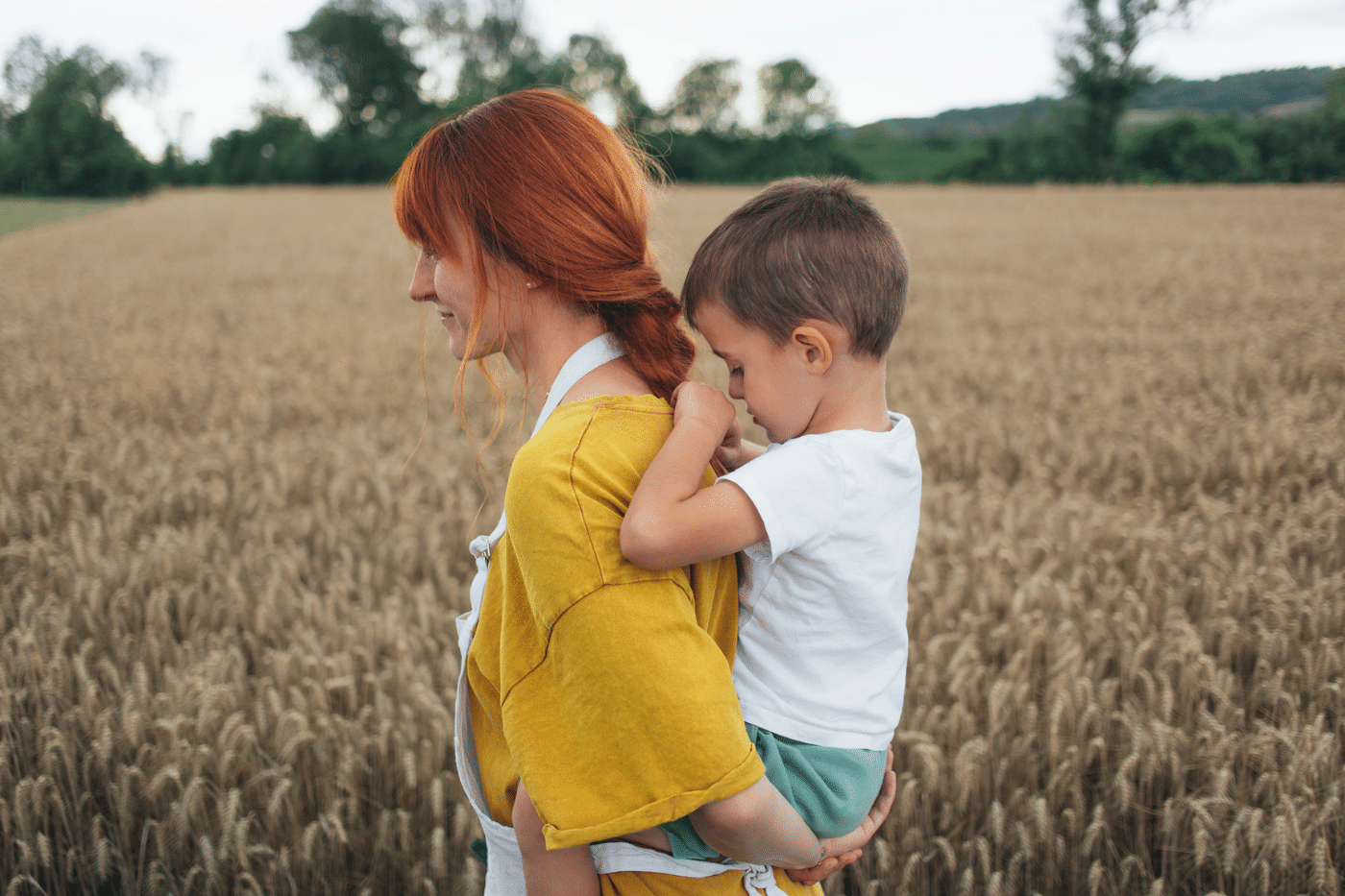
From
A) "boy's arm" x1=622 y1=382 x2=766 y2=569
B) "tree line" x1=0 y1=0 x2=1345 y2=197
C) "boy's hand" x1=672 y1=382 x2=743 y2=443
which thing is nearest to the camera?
"boy's arm" x1=622 y1=382 x2=766 y2=569

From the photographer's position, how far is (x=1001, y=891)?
6.79 feet

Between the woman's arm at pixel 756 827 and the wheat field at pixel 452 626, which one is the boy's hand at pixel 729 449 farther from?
the woman's arm at pixel 756 827

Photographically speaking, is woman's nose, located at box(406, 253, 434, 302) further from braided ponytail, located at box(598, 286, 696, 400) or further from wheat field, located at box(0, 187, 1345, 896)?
wheat field, located at box(0, 187, 1345, 896)

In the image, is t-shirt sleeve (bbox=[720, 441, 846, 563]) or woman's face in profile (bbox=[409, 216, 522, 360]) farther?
woman's face in profile (bbox=[409, 216, 522, 360])

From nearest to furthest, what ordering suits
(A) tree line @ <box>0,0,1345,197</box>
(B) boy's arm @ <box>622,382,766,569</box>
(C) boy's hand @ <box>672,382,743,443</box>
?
1. (B) boy's arm @ <box>622,382,766,569</box>
2. (C) boy's hand @ <box>672,382,743,443</box>
3. (A) tree line @ <box>0,0,1345,197</box>

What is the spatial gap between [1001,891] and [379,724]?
174cm

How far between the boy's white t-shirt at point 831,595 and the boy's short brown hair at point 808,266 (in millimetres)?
165

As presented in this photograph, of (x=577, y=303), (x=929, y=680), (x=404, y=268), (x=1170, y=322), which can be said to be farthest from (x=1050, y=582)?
(x=404, y=268)

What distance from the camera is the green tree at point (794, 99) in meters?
84.1

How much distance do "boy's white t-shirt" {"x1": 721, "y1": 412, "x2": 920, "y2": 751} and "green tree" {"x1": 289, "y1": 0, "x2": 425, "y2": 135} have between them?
302 feet

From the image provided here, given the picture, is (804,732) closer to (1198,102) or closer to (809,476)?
(809,476)

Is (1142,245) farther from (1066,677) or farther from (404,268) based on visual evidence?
(1066,677)

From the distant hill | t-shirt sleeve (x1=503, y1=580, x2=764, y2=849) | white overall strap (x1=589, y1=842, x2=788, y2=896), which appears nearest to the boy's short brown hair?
t-shirt sleeve (x1=503, y1=580, x2=764, y2=849)

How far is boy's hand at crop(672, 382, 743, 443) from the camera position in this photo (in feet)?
3.63
